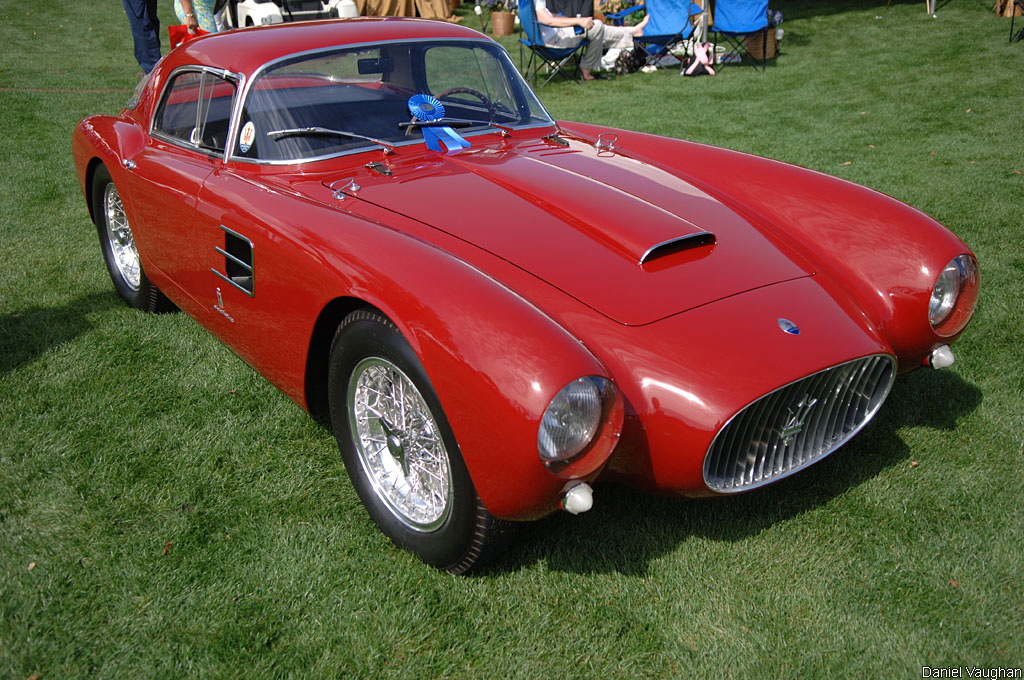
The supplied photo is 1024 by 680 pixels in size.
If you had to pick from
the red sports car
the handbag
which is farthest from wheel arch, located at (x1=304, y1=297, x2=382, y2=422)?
the handbag

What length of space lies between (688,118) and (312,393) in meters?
6.54

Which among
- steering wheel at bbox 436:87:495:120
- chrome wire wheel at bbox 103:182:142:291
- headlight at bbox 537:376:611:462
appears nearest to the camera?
headlight at bbox 537:376:611:462

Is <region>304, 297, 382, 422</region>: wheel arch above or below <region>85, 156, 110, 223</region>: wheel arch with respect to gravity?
below

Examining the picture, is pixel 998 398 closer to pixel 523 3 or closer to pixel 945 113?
pixel 945 113

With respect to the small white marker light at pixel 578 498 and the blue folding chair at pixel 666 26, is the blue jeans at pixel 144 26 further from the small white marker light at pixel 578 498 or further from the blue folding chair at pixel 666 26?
the small white marker light at pixel 578 498

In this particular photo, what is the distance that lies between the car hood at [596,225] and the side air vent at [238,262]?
0.40 metres

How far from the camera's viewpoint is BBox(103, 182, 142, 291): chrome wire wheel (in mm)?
4179

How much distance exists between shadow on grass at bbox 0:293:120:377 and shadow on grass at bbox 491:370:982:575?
2724 millimetres

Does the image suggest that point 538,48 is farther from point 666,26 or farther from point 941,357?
point 941,357

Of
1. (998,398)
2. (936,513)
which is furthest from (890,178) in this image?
(936,513)

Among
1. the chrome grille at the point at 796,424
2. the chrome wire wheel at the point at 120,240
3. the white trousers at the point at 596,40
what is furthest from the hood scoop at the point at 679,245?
the white trousers at the point at 596,40

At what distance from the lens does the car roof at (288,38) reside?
3.19 m

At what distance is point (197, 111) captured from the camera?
11.3ft

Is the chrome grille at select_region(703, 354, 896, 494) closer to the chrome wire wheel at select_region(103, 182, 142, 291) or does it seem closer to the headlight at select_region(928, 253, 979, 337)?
the headlight at select_region(928, 253, 979, 337)
